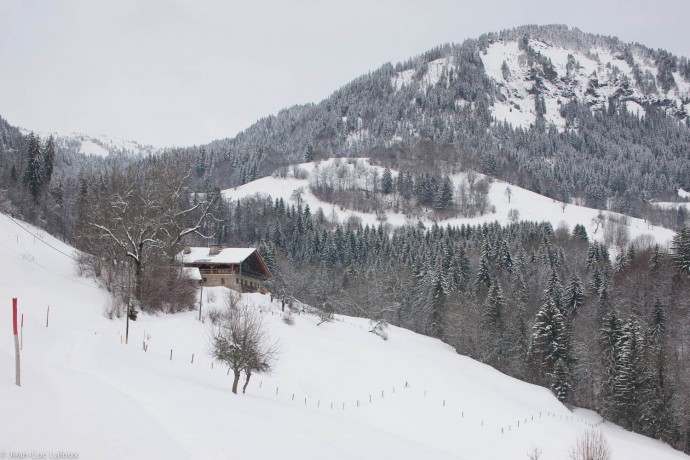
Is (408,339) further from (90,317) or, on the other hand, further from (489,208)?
(489,208)

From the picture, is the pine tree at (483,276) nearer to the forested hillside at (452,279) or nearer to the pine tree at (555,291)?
the forested hillside at (452,279)

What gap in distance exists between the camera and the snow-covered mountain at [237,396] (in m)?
12.5

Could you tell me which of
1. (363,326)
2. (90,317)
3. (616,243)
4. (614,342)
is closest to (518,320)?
(614,342)

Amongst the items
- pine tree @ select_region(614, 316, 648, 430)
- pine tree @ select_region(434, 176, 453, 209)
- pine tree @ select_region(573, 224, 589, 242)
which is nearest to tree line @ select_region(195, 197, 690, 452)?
pine tree @ select_region(614, 316, 648, 430)

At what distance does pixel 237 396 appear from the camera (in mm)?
23125

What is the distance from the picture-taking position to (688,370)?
5534 centimetres

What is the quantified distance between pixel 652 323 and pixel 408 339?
3523 centimetres

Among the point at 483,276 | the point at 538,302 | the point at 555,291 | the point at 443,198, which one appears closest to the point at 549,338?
the point at 555,291

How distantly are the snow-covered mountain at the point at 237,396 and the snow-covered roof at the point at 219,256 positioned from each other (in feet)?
26.2

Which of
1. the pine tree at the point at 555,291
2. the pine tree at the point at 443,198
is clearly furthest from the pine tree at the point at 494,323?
the pine tree at the point at 443,198

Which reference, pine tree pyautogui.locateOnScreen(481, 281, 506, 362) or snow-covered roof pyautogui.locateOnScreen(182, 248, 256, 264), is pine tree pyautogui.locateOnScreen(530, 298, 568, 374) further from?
snow-covered roof pyautogui.locateOnScreen(182, 248, 256, 264)

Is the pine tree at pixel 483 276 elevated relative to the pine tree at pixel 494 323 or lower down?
elevated

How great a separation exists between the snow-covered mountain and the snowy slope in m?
108

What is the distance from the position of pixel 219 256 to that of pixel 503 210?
419 ft
